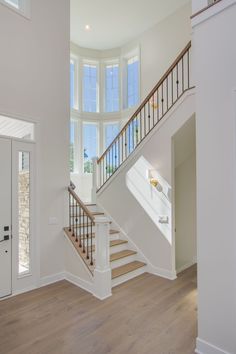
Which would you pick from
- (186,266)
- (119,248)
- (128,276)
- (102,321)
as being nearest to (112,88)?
(119,248)

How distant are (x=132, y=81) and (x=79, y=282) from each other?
6201mm

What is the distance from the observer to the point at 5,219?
365 centimetres

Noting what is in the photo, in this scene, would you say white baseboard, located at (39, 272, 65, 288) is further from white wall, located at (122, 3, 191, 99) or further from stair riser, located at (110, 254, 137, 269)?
white wall, located at (122, 3, 191, 99)

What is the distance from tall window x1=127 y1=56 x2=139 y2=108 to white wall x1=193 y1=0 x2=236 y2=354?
5176 millimetres

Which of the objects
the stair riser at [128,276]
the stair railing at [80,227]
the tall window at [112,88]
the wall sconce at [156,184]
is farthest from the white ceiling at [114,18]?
the stair riser at [128,276]

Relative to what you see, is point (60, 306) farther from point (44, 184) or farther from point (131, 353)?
point (44, 184)

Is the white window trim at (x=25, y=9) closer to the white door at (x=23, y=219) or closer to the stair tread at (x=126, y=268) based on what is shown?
the white door at (x=23, y=219)

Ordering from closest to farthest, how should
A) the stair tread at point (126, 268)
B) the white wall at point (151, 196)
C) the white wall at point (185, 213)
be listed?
the stair tread at point (126, 268) < the white wall at point (151, 196) < the white wall at point (185, 213)

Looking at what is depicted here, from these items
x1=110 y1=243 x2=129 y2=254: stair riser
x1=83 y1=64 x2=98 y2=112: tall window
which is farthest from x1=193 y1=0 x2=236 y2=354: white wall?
x1=83 y1=64 x2=98 y2=112: tall window

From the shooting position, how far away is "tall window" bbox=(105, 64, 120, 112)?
312 inches

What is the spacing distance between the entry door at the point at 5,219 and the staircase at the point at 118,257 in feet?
3.46

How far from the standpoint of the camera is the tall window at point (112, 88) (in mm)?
7914

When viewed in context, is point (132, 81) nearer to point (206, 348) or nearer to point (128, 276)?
point (128, 276)

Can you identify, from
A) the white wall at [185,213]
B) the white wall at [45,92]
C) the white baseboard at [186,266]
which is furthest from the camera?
the white wall at [185,213]
